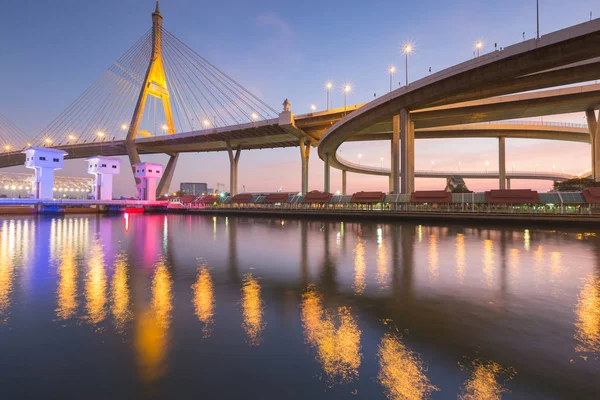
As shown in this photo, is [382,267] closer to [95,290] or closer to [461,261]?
[461,261]

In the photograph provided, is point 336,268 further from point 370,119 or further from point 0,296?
point 370,119

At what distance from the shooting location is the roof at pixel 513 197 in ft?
81.1

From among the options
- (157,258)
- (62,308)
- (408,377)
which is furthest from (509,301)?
(157,258)

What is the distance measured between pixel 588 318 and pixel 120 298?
7.67 metres

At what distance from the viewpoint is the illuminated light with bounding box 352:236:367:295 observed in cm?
612

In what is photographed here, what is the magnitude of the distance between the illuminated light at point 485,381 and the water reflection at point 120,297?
13.7ft

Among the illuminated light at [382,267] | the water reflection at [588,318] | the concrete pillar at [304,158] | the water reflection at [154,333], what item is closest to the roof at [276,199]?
the concrete pillar at [304,158]

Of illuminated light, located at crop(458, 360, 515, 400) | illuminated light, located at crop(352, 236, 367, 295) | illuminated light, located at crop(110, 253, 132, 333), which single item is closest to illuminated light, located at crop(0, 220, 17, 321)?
illuminated light, located at crop(110, 253, 132, 333)

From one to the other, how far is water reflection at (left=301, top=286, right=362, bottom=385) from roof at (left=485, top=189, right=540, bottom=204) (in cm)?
2586

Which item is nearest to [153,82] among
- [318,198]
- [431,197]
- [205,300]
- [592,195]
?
[318,198]

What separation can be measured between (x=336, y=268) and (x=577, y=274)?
5778 millimetres

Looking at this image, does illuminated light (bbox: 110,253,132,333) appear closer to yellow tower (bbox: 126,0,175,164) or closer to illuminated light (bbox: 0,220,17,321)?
illuminated light (bbox: 0,220,17,321)

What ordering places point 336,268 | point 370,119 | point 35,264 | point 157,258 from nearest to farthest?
point 336,268, point 35,264, point 157,258, point 370,119

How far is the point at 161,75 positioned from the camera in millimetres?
53406
